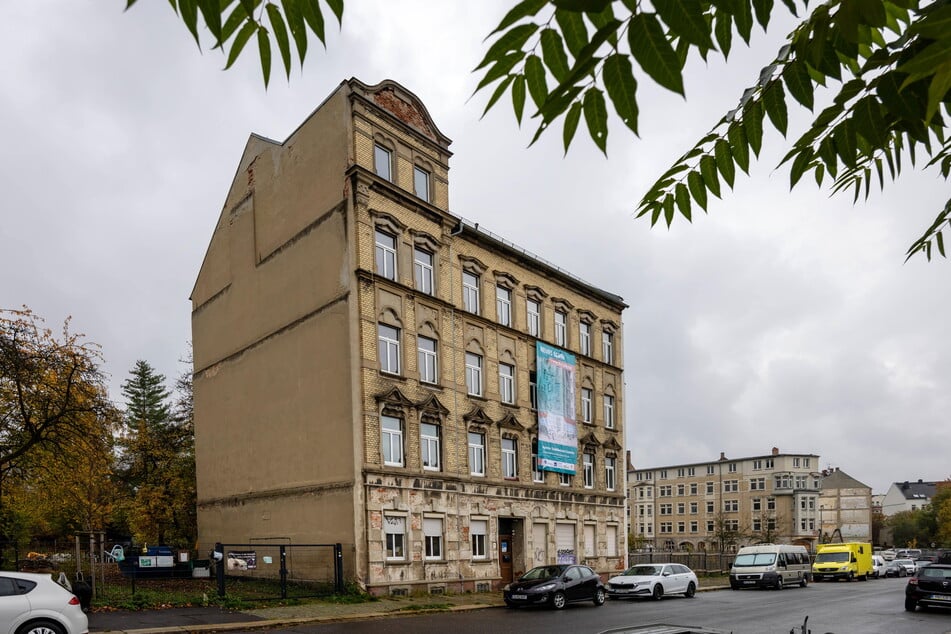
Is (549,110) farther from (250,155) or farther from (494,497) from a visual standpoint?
(250,155)

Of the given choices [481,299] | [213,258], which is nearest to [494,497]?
[481,299]

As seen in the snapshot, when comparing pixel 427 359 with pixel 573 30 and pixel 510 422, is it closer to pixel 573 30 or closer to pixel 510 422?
pixel 510 422

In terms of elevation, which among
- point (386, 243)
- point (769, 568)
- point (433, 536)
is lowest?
point (769, 568)

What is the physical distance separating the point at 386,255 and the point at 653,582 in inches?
678

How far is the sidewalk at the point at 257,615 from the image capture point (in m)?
19.3

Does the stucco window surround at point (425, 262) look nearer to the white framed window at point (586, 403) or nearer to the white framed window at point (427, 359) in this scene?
the white framed window at point (427, 359)

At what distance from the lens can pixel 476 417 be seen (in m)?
33.8

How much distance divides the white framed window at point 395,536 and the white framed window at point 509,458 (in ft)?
22.9

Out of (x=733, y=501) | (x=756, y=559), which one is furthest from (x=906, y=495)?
(x=756, y=559)

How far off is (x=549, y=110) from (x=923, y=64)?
1099 millimetres

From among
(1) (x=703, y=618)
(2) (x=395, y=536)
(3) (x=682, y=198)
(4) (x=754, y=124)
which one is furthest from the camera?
(2) (x=395, y=536)

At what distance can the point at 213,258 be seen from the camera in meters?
38.5

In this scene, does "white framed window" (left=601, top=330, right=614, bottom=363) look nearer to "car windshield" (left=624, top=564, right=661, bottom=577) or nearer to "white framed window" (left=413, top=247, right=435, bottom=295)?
"car windshield" (left=624, top=564, right=661, bottom=577)

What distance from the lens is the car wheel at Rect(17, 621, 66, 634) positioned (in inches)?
557
